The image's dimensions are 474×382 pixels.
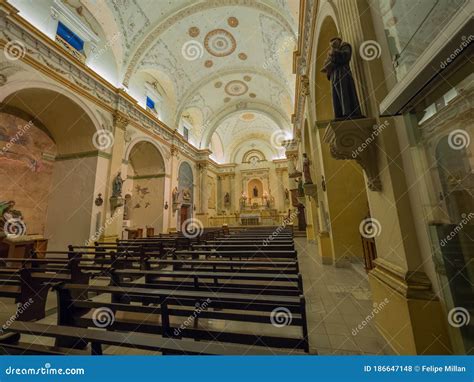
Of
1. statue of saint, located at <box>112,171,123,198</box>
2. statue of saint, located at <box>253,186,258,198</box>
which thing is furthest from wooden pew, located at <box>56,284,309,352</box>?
statue of saint, located at <box>253,186,258,198</box>

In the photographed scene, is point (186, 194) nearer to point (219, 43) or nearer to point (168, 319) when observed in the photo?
point (219, 43)

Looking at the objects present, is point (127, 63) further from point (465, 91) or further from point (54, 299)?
point (465, 91)

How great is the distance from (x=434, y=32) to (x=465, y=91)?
1.79 feet

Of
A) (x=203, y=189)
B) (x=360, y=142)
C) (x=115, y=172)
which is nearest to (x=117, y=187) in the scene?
(x=115, y=172)

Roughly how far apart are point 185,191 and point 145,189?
2.53m

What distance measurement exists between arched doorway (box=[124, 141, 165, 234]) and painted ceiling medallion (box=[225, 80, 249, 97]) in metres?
6.16

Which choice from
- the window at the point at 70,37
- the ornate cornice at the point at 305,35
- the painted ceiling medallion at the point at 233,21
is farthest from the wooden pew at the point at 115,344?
the painted ceiling medallion at the point at 233,21

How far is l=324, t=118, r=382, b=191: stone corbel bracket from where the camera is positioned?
6.05ft

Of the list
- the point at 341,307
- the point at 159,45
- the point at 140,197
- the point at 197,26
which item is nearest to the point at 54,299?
the point at 341,307

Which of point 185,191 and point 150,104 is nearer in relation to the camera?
point 150,104

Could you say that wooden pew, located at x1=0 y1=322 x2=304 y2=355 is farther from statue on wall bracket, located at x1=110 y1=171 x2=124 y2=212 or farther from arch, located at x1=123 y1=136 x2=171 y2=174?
arch, located at x1=123 y1=136 x2=171 y2=174

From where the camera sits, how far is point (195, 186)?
1353 cm

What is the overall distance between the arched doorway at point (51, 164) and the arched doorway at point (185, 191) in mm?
5241

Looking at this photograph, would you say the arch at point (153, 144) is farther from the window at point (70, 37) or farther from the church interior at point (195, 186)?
the window at point (70, 37)
